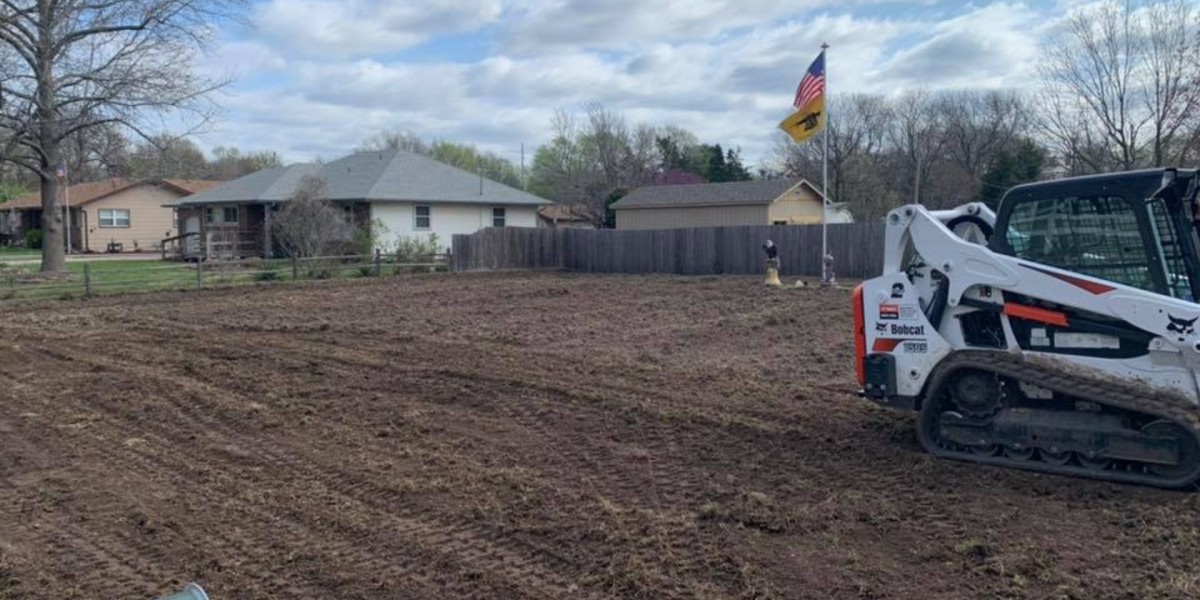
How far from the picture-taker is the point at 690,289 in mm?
22750

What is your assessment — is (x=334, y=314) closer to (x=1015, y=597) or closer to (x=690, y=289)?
(x=690, y=289)

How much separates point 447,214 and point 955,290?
32.6 m

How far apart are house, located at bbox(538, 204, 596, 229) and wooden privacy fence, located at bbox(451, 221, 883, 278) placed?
22808 mm

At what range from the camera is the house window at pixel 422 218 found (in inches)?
1462

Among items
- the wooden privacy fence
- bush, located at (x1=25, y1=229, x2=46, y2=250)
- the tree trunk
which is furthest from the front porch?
bush, located at (x1=25, y1=229, x2=46, y2=250)

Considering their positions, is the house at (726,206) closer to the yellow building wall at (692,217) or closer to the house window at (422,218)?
the yellow building wall at (692,217)

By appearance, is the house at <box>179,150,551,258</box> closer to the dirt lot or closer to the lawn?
the lawn

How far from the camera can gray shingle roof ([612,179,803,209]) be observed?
40.9m

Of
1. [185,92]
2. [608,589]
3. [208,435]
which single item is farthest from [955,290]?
[185,92]

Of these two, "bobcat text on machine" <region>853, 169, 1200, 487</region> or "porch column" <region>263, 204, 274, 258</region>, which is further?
"porch column" <region>263, 204, 274, 258</region>

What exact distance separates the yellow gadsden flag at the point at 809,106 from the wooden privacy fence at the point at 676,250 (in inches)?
214

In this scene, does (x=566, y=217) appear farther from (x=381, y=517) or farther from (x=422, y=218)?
(x=381, y=517)

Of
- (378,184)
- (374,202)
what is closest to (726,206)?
(378,184)

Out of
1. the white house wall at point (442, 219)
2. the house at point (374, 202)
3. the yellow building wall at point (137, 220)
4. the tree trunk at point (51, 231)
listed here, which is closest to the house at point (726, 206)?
the house at point (374, 202)
